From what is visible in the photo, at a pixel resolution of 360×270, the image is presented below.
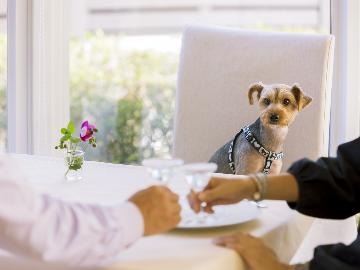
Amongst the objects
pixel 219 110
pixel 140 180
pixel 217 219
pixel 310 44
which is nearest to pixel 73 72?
pixel 219 110

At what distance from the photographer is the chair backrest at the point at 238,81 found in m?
2.31

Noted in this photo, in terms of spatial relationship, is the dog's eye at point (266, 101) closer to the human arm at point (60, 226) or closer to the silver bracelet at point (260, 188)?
the silver bracelet at point (260, 188)

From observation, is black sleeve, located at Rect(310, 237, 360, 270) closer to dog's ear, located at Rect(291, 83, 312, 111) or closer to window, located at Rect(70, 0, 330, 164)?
dog's ear, located at Rect(291, 83, 312, 111)

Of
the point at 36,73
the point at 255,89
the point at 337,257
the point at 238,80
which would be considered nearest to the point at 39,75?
the point at 36,73

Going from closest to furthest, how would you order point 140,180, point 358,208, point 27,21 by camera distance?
point 358,208, point 140,180, point 27,21

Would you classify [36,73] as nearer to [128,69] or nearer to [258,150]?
[128,69]

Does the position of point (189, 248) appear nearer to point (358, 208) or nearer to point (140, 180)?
point (358, 208)

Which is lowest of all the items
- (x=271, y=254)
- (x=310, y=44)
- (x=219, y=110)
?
(x=271, y=254)

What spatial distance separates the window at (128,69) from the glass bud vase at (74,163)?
178cm

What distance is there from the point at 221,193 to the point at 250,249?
14 cm

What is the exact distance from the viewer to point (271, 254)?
4.16 feet

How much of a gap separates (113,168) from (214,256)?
81 centimetres

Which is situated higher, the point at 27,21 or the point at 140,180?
the point at 27,21

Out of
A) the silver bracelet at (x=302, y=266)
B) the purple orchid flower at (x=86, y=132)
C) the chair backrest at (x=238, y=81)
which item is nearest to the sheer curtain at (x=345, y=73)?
the chair backrest at (x=238, y=81)
